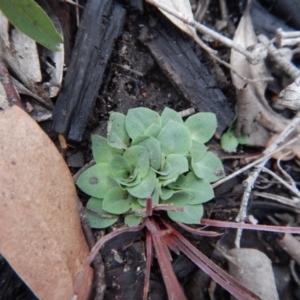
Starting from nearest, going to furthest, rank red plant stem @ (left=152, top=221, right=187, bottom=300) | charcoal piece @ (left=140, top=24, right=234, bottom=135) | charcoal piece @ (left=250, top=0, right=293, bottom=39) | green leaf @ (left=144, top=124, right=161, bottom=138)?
1. red plant stem @ (left=152, top=221, right=187, bottom=300)
2. green leaf @ (left=144, top=124, right=161, bottom=138)
3. charcoal piece @ (left=140, top=24, right=234, bottom=135)
4. charcoal piece @ (left=250, top=0, right=293, bottom=39)

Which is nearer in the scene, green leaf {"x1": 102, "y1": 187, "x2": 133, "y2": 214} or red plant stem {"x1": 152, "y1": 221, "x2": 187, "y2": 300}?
red plant stem {"x1": 152, "y1": 221, "x2": 187, "y2": 300}

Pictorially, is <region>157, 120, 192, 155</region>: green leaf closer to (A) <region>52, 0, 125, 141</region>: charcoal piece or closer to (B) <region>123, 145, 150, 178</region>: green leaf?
(B) <region>123, 145, 150, 178</region>: green leaf

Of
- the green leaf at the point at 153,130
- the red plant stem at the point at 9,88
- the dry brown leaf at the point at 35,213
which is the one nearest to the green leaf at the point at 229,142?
the green leaf at the point at 153,130

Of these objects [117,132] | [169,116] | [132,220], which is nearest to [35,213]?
[132,220]

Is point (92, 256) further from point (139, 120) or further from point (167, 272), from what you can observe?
point (139, 120)

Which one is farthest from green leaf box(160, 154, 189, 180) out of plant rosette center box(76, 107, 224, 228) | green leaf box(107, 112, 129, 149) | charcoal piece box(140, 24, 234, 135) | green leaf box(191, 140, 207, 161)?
charcoal piece box(140, 24, 234, 135)

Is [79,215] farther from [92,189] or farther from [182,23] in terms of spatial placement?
[182,23]

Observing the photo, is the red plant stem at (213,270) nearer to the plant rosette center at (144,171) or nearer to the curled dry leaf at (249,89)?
the plant rosette center at (144,171)
